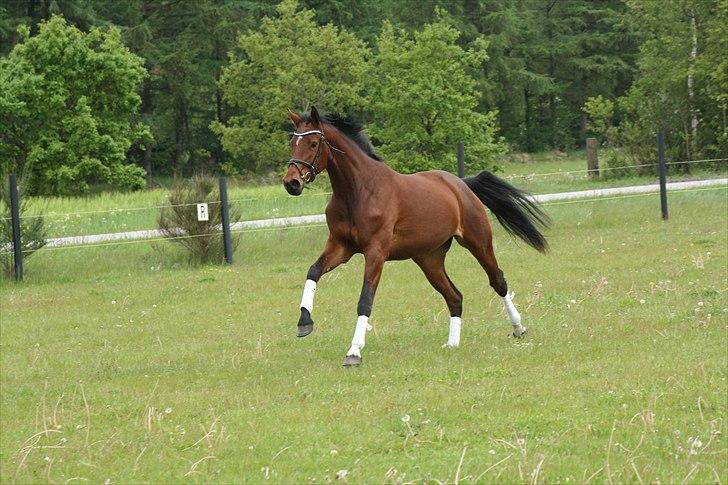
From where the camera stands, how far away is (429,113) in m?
32.9

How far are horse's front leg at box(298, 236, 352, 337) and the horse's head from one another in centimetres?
67

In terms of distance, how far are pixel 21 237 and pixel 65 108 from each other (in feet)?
66.4

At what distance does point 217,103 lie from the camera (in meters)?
57.5

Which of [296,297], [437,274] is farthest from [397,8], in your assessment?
[437,274]

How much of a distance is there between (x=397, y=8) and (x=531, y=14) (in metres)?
10.1

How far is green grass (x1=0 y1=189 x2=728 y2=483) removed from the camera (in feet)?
21.2

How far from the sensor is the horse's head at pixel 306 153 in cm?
934

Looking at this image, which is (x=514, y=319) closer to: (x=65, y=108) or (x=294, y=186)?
(x=294, y=186)

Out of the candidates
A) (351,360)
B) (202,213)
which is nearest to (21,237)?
(202,213)

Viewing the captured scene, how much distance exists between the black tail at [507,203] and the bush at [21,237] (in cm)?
1120

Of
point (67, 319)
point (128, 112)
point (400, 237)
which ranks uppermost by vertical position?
point (128, 112)

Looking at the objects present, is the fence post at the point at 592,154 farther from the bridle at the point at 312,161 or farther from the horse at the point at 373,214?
the bridle at the point at 312,161

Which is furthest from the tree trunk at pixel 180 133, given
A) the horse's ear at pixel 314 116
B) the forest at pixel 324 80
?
the horse's ear at pixel 314 116

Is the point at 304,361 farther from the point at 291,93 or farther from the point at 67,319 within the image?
the point at 291,93
